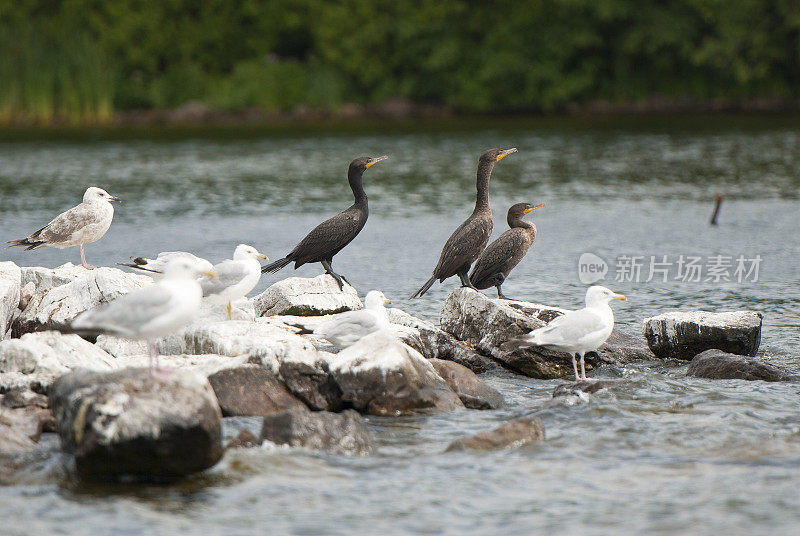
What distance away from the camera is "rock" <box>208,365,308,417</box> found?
7438 millimetres

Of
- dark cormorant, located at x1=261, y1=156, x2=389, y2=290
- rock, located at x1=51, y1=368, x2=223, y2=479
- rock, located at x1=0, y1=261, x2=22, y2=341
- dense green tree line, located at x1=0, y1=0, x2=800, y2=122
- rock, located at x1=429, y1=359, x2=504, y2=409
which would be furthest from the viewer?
dense green tree line, located at x1=0, y1=0, x2=800, y2=122

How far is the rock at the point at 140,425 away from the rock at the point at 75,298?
2720 millimetres

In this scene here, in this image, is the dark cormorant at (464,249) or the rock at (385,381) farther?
the dark cormorant at (464,249)

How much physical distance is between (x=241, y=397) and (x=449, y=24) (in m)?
50.2

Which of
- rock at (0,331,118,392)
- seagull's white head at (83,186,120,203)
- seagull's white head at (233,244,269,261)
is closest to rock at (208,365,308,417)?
rock at (0,331,118,392)

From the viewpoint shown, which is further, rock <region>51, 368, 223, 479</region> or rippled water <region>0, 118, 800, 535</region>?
rock <region>51, 368, 223, 479</region>

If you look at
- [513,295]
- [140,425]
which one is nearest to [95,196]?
[513,295]

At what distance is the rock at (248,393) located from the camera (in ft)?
24.4

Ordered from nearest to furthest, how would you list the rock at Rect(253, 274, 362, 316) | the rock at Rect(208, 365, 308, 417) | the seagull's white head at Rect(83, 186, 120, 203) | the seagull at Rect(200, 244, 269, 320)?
the rock at Rect(208, 365, 308, 417)
the seagull at Rect(200, 244, 269, 320)
the rock at Rect(253, 274, 362, 316)
the seagull's white head at Rect(83, 186, 120, 203)

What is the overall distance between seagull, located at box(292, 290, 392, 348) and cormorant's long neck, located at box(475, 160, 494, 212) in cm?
255

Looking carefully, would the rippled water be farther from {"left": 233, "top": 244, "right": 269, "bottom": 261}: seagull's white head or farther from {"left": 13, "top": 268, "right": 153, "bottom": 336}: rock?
{"left": 13, "top": 268, "right": 153, "bottom": 336}: rock

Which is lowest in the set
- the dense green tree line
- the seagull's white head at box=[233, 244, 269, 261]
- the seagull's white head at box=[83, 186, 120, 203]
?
the seagull's white head at box=[233, 244, 269, 261]

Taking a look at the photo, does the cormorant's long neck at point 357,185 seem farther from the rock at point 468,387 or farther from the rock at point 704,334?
the rock at point 704,334

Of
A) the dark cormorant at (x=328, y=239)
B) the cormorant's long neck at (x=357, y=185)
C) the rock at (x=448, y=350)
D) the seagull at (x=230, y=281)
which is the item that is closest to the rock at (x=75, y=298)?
the seagull at (x=230, y=281)
